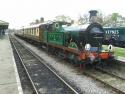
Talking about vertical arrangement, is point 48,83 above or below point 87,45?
below

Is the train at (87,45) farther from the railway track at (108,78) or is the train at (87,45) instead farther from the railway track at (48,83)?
the railway track at (48,83)

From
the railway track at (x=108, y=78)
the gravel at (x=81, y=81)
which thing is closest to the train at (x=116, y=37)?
the gravel at (x=81, y=81)

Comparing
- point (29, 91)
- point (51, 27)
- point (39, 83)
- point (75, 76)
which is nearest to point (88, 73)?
point (75, 76)

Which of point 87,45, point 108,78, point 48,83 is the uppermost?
point 87,45

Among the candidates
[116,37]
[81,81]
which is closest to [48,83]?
[81,81]

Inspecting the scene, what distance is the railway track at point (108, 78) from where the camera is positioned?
10.2 m

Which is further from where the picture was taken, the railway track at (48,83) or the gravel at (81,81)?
the railway track at (48,83)

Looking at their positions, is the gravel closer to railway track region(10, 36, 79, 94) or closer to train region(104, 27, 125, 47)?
railway track region(10, 36, 79, 94)

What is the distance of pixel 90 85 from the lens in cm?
1070

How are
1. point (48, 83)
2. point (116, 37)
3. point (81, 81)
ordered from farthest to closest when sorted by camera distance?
point (116, 37) < point (81, 81) < point (48, 83)

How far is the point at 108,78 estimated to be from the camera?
11.9 metres

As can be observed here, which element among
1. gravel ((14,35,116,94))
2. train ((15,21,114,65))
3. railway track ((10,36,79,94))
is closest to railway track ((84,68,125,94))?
gravel ((14,35,116,94))

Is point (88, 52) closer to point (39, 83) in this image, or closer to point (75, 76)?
point (75, 76)

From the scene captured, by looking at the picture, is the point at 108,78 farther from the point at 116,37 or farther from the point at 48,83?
the point at 116,37
